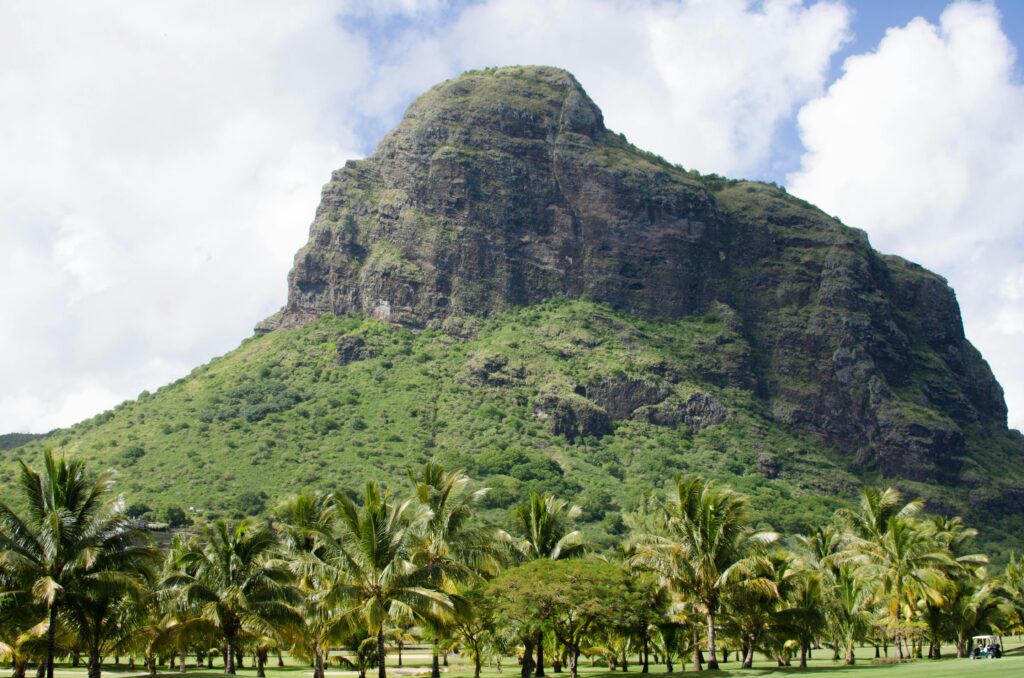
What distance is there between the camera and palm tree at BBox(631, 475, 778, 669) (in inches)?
2135

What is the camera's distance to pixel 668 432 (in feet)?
611

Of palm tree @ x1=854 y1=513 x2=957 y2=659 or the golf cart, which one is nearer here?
the golf cart

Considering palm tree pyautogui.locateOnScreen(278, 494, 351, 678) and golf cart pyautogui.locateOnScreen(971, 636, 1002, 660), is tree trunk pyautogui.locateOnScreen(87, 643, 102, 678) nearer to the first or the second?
palm tree pyautogui.locateOnScreen(278, 494, 351, 678)

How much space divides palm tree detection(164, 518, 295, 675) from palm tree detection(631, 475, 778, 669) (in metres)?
19.3

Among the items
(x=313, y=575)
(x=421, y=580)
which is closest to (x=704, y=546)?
(x=421, y=580)

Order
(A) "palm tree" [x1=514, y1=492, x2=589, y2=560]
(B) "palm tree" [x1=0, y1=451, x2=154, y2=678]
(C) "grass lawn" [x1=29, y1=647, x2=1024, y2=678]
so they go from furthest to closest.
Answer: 1. (A) "palm tree" [x1=514, y1=492, x2=589, y2=560]
2. (C) "grass lawn" [x1=29, y1=647, x2=1024, y2=678]
3. (B) "palm tree" [x1=0, y1=451, x2=154, y2=678]

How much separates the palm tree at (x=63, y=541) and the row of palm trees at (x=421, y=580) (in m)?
0.07

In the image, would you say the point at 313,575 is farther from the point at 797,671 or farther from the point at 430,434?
the point at 430,434

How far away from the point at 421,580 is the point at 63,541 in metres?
14.4

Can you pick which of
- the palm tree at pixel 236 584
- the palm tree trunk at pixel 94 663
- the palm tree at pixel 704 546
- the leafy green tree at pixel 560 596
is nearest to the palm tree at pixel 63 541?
the palm tree trunk at pixel 94 663

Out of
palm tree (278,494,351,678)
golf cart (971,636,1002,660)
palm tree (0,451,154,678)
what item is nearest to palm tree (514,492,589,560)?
palm tree (278,494,351,678)

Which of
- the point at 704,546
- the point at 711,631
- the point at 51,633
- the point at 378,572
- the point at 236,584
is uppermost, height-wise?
the point at 704,546

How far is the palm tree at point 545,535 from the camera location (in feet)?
194

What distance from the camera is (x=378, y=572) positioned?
43719 millimetres
